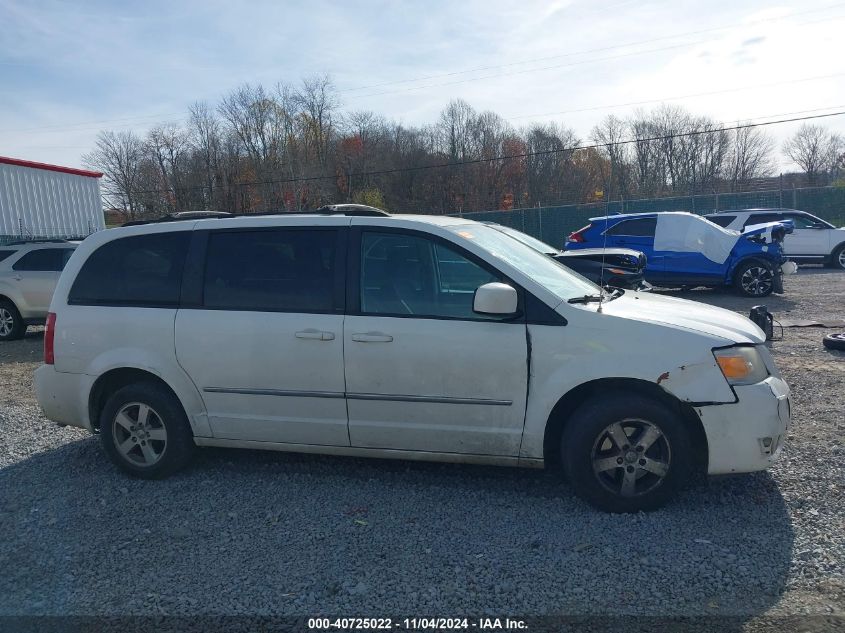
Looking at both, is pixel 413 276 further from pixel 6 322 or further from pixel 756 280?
pixel 756 280

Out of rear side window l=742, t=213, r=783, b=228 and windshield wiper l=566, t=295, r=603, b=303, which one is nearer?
windshield wiper l=566, t=295, r=603, b=303

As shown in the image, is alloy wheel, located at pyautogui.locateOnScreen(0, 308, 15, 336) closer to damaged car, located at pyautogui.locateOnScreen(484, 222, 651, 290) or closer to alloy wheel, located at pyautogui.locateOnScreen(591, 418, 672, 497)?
damaged car, located at pyautogui.locateOnScreen(484, 222, 651, 290)

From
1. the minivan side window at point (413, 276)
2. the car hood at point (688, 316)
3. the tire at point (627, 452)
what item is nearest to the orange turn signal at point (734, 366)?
the car hood at point (688, 316)

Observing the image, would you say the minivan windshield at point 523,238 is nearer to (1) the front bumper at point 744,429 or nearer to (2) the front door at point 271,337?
(2) the front door at point 271,337

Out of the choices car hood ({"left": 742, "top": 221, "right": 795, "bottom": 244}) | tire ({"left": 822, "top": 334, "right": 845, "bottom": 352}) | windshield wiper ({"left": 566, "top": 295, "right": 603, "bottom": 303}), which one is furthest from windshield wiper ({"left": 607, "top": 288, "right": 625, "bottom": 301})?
car hood ({"left": 742, "top": 221, "right": 795, "bottom": 244})

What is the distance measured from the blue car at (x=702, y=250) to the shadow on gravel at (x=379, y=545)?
33.1 feet

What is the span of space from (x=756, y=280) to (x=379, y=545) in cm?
1232

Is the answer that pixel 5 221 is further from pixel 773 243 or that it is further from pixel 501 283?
pixel 501 283

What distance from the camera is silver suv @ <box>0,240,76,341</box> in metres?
12.1

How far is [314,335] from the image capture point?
14.8 feet

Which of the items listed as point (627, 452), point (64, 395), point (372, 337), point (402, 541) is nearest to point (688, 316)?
point (627, 452)

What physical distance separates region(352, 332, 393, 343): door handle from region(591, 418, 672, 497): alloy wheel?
1407mm

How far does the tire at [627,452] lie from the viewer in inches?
159

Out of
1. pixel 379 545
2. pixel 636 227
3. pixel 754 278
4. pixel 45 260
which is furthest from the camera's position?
pixel 636 227
